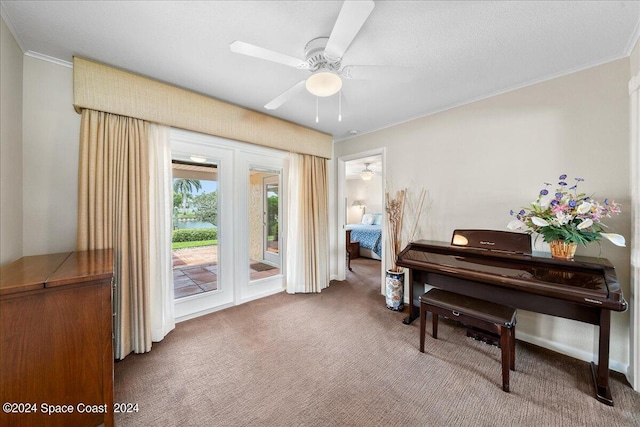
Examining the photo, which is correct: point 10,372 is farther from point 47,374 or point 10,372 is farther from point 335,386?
point 335,386

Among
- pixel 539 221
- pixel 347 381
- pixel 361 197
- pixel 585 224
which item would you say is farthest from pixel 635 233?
pixel 361 197

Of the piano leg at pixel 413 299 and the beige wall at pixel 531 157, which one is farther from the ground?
the beige wall at pixel 531 157

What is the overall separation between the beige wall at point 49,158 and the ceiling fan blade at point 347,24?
223cm

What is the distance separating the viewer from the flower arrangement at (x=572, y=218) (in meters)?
1.72

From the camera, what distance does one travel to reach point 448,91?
245 cm

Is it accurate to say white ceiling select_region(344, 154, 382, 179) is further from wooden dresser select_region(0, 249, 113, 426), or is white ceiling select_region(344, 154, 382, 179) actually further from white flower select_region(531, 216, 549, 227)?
wooden dresser select_region(0, 249, 113, 426)

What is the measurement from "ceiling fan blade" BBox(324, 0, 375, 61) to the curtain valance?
1.66m

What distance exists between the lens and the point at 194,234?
9.42ft

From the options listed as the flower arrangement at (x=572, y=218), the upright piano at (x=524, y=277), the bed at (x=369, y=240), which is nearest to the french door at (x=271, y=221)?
the upright piano at (x=524, y=277)

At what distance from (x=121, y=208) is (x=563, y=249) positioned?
12.0 feet

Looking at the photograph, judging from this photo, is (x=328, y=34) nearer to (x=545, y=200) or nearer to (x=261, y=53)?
(x=261, y=53)

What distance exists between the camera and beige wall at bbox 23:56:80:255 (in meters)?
1.85

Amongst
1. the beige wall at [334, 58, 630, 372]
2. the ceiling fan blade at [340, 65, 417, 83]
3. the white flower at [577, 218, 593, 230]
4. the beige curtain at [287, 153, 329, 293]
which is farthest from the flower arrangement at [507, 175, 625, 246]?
the beige curtain at [287, 153, 329, 293]

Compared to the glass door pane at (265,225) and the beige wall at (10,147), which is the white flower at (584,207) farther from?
the beige wall at (10,147)
